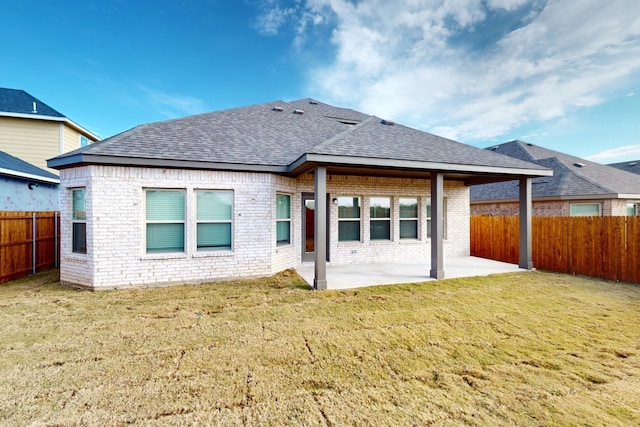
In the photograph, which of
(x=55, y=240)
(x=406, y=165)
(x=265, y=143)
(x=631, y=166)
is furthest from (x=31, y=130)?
(x=631, y=166)

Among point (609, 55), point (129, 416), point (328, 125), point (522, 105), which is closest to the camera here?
point (129, 416)

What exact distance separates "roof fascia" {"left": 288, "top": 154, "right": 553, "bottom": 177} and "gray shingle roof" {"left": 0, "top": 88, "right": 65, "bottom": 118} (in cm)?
1500

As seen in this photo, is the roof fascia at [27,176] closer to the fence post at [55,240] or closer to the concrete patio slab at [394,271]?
the fence post at [55,240]

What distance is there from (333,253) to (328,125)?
16.8 feet

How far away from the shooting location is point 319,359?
3084mm

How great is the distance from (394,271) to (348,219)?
2330mm

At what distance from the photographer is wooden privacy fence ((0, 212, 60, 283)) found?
670 centimetres

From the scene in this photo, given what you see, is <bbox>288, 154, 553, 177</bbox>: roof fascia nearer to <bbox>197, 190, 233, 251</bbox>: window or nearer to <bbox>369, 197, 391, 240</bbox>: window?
<bbox>197, 190, 233, 251</bbox>: window

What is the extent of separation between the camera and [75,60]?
14055mm

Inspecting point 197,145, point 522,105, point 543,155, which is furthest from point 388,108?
point 197,145

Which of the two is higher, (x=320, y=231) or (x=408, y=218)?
(x=408, y=218)

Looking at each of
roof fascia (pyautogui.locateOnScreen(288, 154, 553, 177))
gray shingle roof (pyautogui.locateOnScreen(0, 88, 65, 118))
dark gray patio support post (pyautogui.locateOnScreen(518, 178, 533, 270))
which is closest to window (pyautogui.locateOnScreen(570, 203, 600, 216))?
roof fascia (pyautogui.locateOnScreen(288, 154, 553, 177))

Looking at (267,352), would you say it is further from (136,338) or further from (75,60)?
(75,60)

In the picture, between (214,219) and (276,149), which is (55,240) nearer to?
(214,219)
